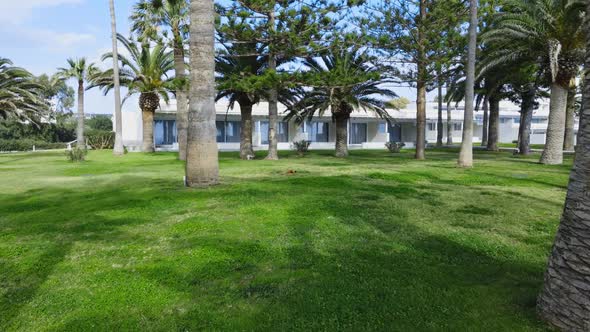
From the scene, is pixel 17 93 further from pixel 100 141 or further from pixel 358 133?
pixel 358 133

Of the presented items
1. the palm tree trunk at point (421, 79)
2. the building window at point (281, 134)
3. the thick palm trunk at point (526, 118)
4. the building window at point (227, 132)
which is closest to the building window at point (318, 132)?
the building window at point (281, 134)

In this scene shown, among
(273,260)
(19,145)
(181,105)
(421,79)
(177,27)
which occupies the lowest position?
(19,145)

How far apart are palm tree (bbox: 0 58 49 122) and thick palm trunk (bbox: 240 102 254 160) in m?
13.4

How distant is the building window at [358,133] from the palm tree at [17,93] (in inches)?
1037

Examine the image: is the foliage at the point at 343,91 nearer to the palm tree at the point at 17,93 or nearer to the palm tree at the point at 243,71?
the palm tree at the point at 243,71

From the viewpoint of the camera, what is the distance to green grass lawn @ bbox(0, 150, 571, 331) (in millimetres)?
3461

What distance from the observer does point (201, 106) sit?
9.88 metres

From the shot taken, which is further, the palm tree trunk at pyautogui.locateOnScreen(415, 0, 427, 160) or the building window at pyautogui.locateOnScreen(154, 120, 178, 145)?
the building window at pyautogui.locateOnScreen(154, 120, 178, 145)

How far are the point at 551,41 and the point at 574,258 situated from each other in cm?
1673

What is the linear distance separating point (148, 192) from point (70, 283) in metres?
5.53

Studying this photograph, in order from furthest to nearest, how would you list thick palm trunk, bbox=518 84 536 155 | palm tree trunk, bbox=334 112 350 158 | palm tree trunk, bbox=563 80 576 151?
palm tree trunk, bbox=563 80 576 151, thick palm trunk, bbox=518 84 536 155, palm tree trunk, bbox=334 112 350 158

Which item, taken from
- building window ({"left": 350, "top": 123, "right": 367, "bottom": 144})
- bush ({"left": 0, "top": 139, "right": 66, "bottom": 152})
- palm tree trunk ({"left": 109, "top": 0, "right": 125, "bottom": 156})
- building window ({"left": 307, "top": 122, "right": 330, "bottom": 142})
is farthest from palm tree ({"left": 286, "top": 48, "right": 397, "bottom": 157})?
bush ({"left": 0, "top": 139, "right": 66, "bottom": 152})

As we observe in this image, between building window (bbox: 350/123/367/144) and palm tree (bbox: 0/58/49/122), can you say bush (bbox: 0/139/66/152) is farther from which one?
building window (bbox: 350/123/367/144)

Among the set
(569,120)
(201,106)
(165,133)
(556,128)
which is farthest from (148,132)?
(569,120)
